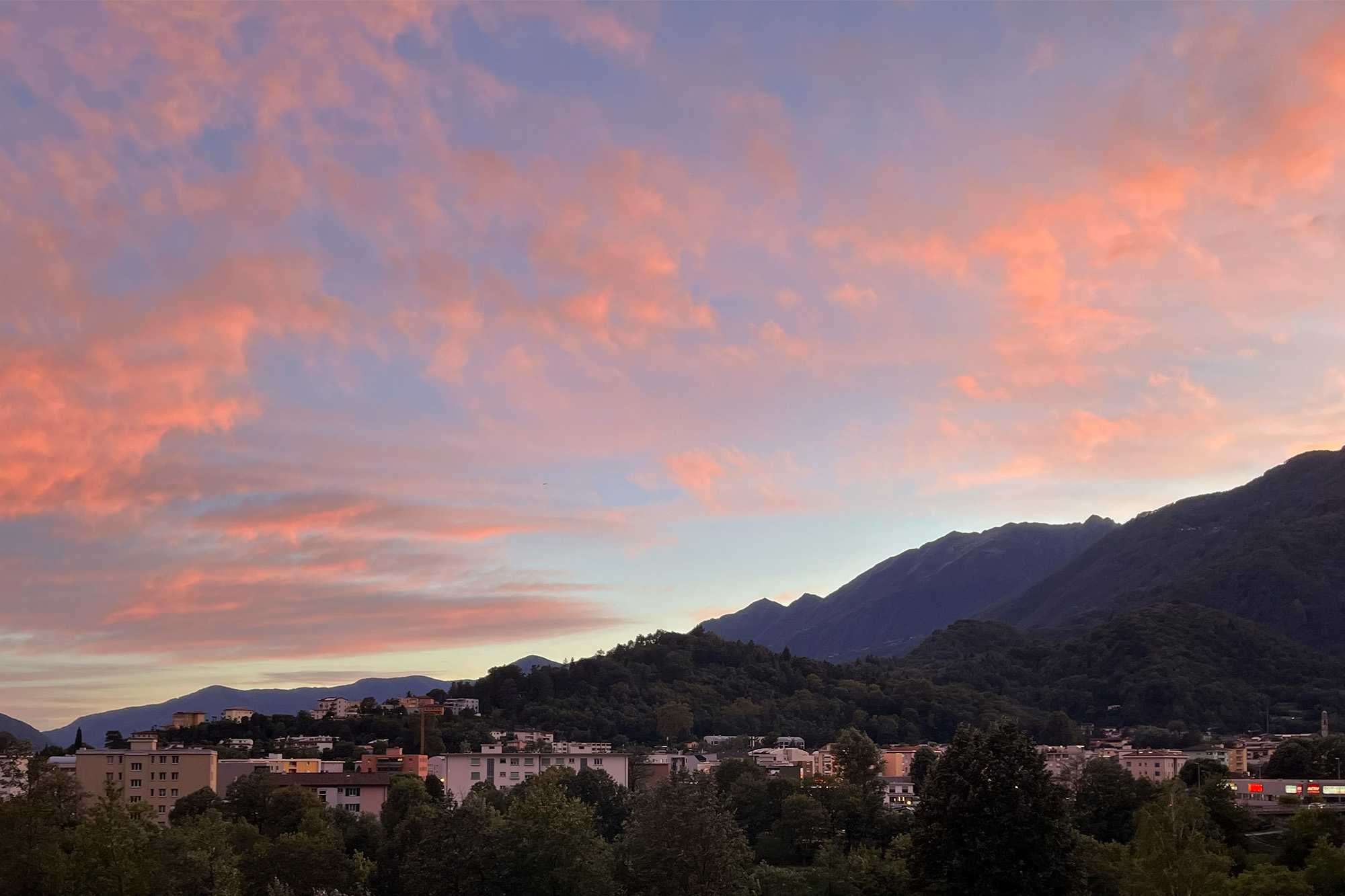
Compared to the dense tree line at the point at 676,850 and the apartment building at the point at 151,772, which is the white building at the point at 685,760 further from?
the dense tree line at the point at 676,850

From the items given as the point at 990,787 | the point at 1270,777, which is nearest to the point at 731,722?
the point at 1270,777

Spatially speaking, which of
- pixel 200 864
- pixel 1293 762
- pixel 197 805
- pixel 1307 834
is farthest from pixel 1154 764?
pixel 200 864

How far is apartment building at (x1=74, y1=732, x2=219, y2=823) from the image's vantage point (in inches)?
4067

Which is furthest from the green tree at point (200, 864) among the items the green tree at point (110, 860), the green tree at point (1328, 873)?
the green tree at point (1328, 873)

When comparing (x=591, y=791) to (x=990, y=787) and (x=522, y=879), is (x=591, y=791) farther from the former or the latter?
(x=990, y=787)

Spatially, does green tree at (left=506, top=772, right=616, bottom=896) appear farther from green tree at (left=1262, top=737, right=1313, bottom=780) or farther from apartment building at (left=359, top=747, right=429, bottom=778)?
green tree at (left=1262, top=737, right=1313, bottom=780)

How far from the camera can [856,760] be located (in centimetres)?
10006

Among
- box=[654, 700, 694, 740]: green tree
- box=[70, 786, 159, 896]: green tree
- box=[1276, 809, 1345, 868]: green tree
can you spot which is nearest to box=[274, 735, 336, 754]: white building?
box=[654, 700, 694, 740]: green tree

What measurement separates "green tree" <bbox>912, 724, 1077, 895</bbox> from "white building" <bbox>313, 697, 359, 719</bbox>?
462ft

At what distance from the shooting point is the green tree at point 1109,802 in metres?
74.8

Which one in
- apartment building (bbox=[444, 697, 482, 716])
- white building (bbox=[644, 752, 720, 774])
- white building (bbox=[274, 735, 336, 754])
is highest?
apartment building (bbox=[444, 697, 482, 716])

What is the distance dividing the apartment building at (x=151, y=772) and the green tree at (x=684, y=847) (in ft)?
213

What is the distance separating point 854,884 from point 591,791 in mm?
37380

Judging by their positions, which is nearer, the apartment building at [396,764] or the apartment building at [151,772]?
the apartment building at [151,772]
